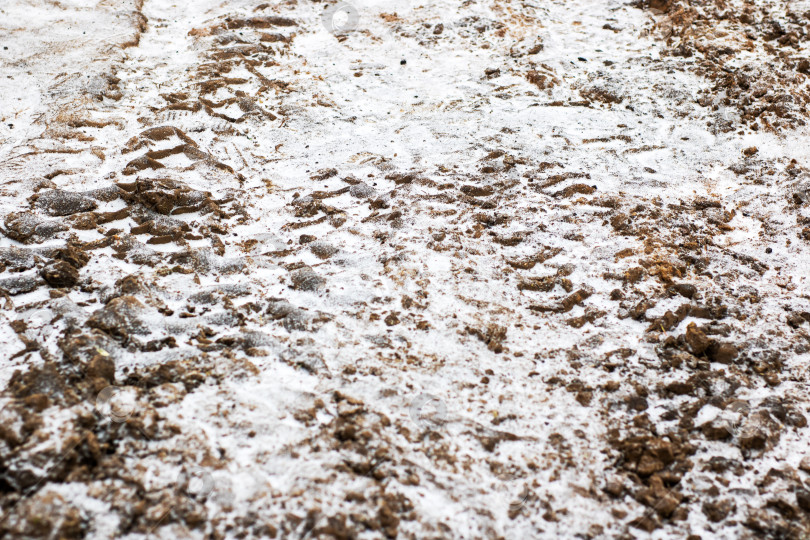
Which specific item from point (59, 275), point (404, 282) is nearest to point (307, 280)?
point (404, 282)

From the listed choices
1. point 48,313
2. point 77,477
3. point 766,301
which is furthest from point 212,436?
point 766,301

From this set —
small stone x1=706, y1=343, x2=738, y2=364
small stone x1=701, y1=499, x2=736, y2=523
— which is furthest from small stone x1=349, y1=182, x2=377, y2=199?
small stone x1=701, y1=499, x2=736, y2=523

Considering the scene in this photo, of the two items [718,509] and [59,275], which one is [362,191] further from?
[718,509]

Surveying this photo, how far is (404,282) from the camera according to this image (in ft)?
11.8

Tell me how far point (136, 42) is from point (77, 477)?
6.28 metres

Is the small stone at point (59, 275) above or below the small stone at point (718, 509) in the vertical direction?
above

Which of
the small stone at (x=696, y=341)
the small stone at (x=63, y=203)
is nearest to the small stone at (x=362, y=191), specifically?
the small stone at (x=63, y=203)

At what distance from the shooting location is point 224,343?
119 inches

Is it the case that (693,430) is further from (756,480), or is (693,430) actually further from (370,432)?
(370,432)

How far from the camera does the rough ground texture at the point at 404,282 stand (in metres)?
2.32

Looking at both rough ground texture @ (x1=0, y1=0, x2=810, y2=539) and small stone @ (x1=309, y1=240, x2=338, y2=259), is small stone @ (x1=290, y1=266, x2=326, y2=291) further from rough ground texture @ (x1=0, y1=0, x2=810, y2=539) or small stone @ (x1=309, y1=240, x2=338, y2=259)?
small stone @ (x1=309, y1=240, x2=338, y2=259)

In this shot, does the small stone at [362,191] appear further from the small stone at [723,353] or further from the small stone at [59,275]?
the small stone at [723,353]

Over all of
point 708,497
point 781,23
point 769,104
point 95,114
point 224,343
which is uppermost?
point 781,23

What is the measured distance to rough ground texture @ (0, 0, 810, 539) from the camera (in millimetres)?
2320
